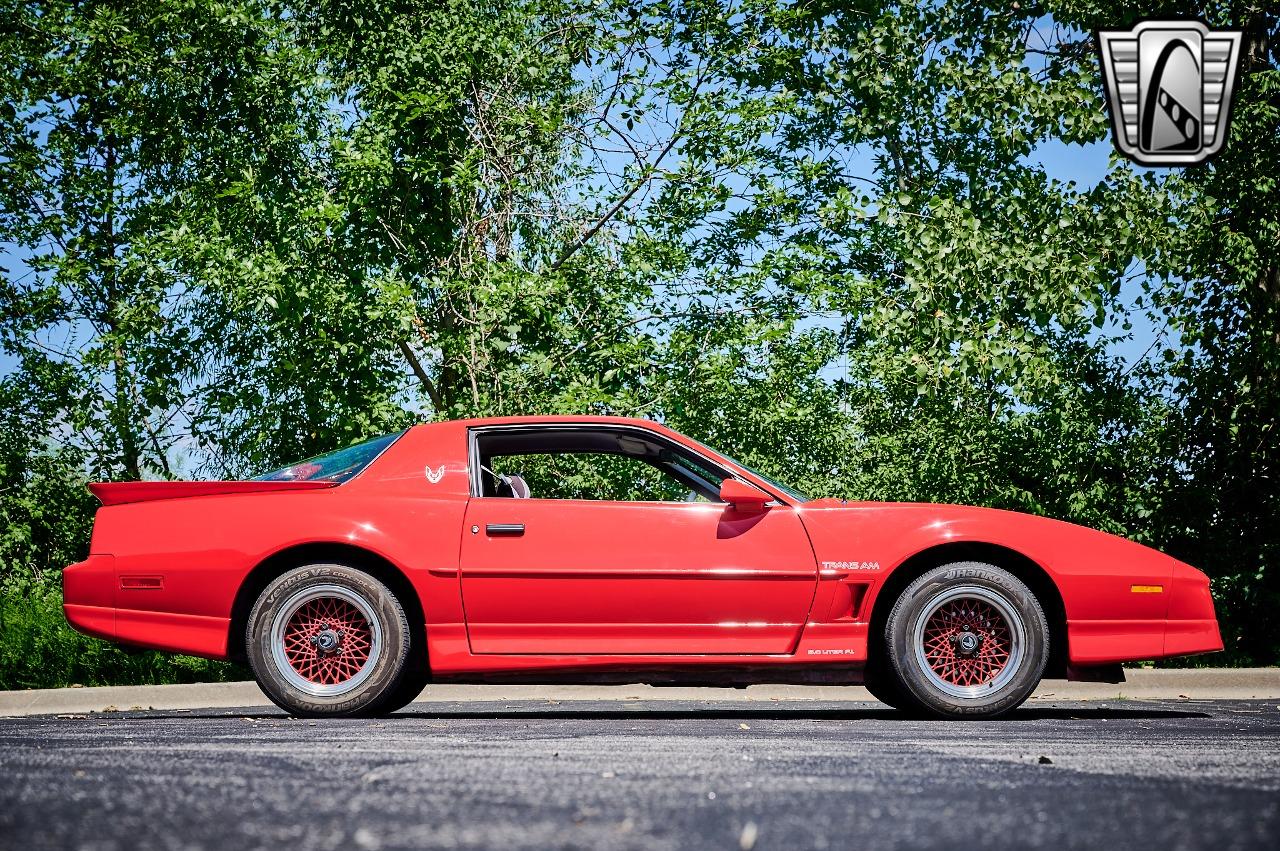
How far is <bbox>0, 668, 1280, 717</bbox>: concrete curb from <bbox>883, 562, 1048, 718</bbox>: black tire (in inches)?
133

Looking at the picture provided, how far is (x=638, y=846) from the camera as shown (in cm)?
228

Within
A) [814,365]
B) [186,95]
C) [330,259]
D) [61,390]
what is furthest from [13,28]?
[814,365]

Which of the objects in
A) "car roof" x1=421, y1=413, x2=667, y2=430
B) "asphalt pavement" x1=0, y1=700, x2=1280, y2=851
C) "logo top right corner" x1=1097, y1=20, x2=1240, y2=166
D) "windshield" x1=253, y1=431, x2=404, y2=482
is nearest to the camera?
"asphalt pavement" x1=0, y1=700, x2=1280, y2=851

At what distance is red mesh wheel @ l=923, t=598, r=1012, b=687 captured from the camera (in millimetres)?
5773

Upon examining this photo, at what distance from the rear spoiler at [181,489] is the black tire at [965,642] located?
2796mm

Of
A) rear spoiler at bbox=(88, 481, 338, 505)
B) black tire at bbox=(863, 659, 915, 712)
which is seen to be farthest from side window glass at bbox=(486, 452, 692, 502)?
black tire at bbox=(863, 659, 915, 712)

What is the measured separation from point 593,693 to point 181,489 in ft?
13.2

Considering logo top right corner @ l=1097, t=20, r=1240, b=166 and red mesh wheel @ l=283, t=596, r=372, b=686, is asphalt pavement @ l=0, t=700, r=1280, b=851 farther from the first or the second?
logo top right corner @ l=1097, t=20, r=1240, b=166

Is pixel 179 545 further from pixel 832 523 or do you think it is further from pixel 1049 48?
pixel 1049 48

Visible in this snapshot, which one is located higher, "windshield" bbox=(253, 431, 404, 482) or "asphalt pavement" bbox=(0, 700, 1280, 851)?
"windshield" bbox=(253, 431, 404, 482)

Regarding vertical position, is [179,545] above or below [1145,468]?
below

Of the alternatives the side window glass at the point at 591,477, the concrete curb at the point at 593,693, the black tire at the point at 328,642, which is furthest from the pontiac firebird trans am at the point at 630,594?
the side window glass at the point at 591,477

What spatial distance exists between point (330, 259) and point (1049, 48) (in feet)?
26.6

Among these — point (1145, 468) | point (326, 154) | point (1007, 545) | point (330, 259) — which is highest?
point (326, 154)
